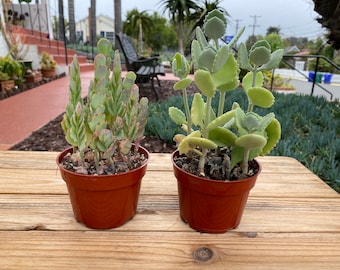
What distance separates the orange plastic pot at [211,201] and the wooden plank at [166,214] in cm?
3

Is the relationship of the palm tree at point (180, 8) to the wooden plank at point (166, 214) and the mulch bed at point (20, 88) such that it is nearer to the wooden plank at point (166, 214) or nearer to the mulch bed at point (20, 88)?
the mulch bed at point (20, 88)

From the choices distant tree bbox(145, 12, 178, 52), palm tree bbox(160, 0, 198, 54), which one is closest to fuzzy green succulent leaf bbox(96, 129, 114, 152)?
palm tree bbox(160, 0, 198, 54)

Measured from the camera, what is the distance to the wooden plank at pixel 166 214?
52 centimetres

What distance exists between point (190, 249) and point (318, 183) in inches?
16.3

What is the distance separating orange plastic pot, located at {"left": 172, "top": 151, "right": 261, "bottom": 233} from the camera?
0.47 m

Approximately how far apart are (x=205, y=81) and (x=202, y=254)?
0.26 m

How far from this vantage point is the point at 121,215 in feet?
1.66

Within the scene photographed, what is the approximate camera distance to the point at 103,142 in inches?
17.8

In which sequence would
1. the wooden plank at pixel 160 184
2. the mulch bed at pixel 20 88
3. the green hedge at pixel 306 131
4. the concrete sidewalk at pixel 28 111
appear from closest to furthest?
1. the wooden plank at pixel 160 184
2. the green hedge at pixel 306 131
3. the concrete sidewalk at pixel 28 111
4. the mulch bed at pixel 20 88

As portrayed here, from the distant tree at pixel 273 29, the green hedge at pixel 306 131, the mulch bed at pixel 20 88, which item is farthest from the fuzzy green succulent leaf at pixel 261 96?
the distant tree at pixel 273 29

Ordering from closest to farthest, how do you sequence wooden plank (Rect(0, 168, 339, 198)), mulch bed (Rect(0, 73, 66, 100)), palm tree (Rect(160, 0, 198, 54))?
wooden plank (Rect(0, 168, 339, 198)) < mulch bed (Rect(0, 73, 66, 100)) < palm tree (Rect(160, 0, 198, 54))

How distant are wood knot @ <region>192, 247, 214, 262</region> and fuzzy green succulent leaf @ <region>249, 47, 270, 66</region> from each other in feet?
0.99

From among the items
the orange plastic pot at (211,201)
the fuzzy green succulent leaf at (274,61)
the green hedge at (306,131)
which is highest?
the fuzzy green succulent leaf at (274,61)

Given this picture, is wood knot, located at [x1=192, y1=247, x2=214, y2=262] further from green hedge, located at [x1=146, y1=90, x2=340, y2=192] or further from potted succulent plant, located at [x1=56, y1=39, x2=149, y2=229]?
green hedge, located at [x1=146, y1=90, x2=340, y2=192]
